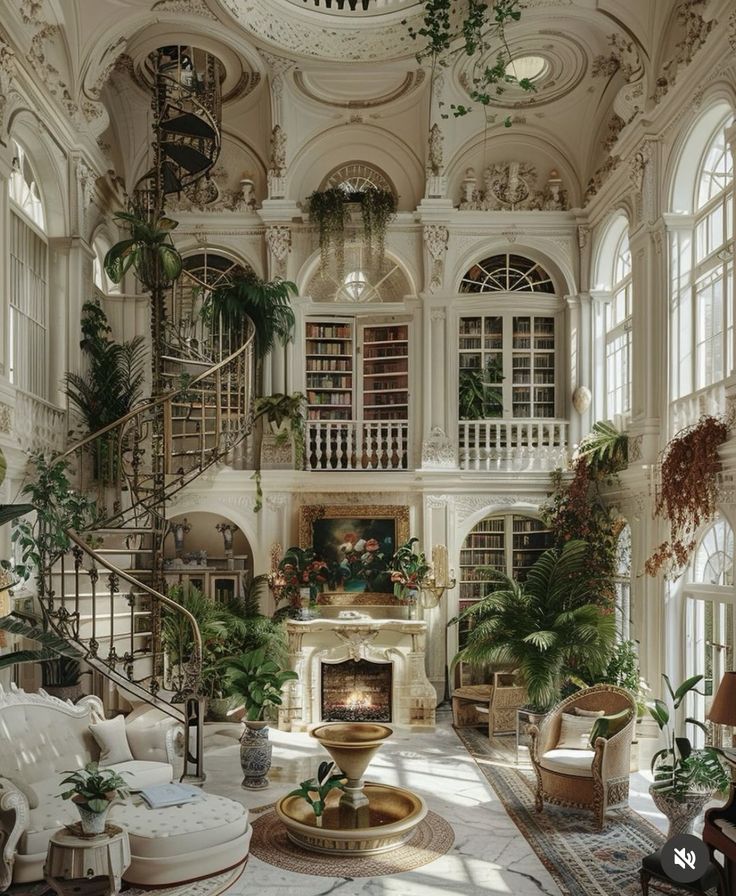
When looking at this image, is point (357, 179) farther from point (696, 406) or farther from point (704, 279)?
point (696, 406)

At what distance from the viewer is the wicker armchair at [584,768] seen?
267 inches

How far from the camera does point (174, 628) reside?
9984mm

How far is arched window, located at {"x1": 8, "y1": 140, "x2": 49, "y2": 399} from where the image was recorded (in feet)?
28.5

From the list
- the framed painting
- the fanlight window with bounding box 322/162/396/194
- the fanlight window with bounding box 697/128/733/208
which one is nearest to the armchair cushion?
the framed painting

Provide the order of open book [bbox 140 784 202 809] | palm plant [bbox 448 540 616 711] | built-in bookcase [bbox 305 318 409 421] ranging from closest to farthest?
open book [bbox 140 784 202 809], palm plant [bbox 448 540 616 711], built-in bookcase [bbox 305 318 409 421]

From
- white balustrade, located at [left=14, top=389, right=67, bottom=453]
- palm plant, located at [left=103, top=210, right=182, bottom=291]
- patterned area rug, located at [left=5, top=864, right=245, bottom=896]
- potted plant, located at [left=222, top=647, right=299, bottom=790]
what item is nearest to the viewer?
patterned area rug, located at [left=5, top=864, right=245, bottom=896]

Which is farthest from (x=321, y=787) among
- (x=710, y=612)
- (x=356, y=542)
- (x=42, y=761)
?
(x=356, y=542)

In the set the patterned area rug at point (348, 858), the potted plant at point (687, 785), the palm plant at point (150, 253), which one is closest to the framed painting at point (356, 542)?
the palm plant at point (150, 253)

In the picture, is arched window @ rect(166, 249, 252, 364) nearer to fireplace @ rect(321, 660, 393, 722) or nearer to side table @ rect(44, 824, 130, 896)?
fireplace @ rect(321, 660, 393, 722)

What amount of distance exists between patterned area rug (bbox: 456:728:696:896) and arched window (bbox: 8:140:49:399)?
5984mm

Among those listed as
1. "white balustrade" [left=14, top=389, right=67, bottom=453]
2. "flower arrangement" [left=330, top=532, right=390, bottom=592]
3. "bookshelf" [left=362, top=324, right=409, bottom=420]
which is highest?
"bookshelf" [left=362, top=324, right=409, bottom=420]

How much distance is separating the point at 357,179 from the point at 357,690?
22.1ft

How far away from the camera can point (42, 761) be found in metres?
6.57

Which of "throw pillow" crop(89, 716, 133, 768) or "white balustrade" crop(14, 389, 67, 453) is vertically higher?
"white balustrade" crop(14, 389, 67, 453)
